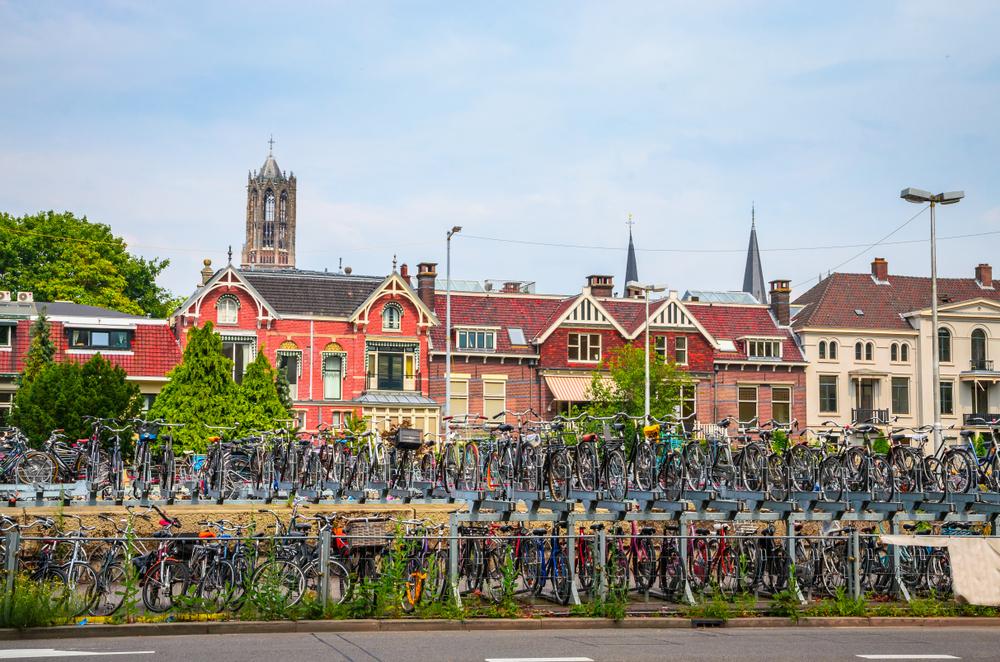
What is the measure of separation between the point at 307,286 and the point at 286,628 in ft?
131

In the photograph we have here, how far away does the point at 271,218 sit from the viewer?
430 feet

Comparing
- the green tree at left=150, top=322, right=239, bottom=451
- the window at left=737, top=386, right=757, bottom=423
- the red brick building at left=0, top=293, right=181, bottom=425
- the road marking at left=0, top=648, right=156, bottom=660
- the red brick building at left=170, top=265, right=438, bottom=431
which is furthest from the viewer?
the window at left=737, top=386, right=757, bottom=423

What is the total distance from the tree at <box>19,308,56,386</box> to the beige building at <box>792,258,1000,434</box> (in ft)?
116

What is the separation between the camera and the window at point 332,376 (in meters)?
53.8

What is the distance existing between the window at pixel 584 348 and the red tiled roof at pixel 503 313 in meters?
1.52

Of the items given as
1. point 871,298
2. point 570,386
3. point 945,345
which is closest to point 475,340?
point 570,386

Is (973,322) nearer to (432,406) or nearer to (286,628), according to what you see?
(432,406)

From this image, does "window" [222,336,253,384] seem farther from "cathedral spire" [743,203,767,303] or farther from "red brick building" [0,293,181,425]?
"cathedral spire" [743,203,767,303]

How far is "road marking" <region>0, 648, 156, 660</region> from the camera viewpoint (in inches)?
523

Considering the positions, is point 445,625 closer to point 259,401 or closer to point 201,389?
point 201,389

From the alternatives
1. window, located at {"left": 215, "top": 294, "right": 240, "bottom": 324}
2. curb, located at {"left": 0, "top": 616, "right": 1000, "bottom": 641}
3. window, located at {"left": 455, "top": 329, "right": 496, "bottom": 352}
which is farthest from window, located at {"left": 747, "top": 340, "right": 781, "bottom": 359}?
curb, located at {"left": 0, "top": 616, "right": 1000, "bottom": 641}

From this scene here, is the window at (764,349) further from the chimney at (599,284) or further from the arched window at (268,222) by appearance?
the arched window at (268,222)

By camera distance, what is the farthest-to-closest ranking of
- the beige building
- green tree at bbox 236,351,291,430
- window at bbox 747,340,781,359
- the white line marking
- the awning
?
the beige building < window at bbox 747,340,781,359 < the awning < green tree at bbox 236,351,291,430 < the white line marking

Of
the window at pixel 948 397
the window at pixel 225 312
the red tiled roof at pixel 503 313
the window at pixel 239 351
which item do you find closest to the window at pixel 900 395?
the window at pixel 948 397
